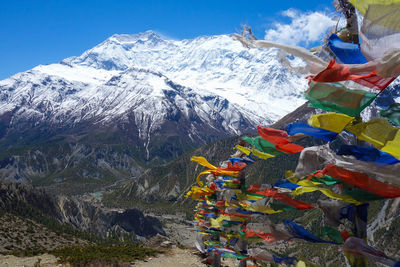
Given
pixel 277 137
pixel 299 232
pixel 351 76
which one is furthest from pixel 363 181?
pixel 299 232

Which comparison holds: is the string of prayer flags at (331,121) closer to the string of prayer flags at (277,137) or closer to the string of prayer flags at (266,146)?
the string of prayer flags at (277,137)

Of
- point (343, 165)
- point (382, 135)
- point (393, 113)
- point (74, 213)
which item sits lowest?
point (74, 213)

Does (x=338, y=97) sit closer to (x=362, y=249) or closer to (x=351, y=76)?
(x=351, y=76)

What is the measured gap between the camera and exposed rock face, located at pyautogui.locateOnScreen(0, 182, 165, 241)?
44.9 meters

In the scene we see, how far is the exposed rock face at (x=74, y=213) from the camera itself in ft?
147

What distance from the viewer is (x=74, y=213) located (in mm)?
59250

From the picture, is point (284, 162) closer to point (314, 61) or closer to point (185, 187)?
point (185, 187)

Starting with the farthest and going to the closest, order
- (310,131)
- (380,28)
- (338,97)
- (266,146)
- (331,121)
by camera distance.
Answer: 1. (266,146)
2. (310,131)
3. (331,121)
4. (338,97)
5. (380,28)

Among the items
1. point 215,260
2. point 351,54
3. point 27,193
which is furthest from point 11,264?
point 27,193

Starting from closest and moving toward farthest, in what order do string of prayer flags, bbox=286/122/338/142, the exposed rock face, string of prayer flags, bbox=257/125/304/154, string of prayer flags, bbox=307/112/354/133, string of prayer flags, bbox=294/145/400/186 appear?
string of prayer flags, bbox=294/145/400/186 < string of prayer flags, bbox=307/112/354/133 < string of prayer flags, bbox=286/122/338/142 < string of prayer flags, bbox=257/125/304/154 < the exposed rock face

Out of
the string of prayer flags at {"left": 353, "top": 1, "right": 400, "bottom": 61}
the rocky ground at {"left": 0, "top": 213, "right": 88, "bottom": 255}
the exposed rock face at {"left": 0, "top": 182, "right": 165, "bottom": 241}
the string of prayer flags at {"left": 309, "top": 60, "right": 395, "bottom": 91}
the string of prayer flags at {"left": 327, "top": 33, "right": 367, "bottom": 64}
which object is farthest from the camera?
the exposed rock face at {"left": 0, "top": 182, "right": 165, "bottom": 241}

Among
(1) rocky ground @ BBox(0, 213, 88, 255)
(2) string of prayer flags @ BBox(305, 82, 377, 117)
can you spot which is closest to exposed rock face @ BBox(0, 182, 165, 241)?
(1) rocky ground @ BBox(0, 213, 88, 255)

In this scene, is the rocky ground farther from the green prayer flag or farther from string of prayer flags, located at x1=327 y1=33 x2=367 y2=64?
string of prayer flags, located at x1=327 y1=33 x2=367 y2=64

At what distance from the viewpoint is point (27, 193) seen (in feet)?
164
